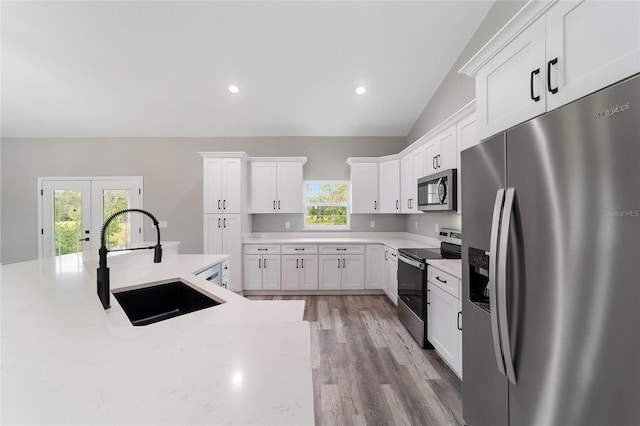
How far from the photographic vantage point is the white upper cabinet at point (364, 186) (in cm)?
448

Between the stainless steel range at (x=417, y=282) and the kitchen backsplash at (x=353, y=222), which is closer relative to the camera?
the stainless steel range at (x=417, y=282)

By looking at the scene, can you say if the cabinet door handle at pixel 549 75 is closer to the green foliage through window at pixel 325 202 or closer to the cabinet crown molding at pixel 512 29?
the cabinet crown molding at pixel 512 29

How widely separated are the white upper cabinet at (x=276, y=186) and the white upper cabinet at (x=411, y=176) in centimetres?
174

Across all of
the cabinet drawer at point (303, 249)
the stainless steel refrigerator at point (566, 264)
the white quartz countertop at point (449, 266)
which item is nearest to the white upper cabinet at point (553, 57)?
the stainless steel refrigerator at point (566, 264)

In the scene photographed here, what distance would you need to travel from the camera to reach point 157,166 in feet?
16.0

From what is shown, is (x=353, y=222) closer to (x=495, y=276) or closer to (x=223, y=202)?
(x=223, y=202)

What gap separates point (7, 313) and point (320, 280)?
3.56 meters

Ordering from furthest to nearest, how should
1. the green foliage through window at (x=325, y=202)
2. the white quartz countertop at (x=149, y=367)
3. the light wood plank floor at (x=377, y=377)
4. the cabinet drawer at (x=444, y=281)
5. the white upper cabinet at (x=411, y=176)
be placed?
the green foliage through window at (x=325, y=202)
the white upper cabinet at (x=411, y=176)
the cabinet drawer at (x=444, y=281)
the light wood plank floor at (x=377, y=377)
the white quartz countertop at (x=149, y=367)

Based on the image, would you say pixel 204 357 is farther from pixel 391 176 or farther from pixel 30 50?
pixel 30 50

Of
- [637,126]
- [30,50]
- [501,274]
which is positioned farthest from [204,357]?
[30,50]

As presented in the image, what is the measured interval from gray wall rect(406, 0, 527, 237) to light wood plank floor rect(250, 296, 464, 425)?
149cm

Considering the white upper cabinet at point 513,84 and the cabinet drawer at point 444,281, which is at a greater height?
the white upper cabinet at point 513,84

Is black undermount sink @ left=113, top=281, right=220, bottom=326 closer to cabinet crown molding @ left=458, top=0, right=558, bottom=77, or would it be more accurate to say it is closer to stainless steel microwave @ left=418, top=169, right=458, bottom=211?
cabinet crown molding @ left=458, top=0, right=558, bottom=77

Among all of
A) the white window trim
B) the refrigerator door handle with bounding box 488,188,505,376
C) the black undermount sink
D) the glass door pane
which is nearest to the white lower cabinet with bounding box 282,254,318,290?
the white window trim
